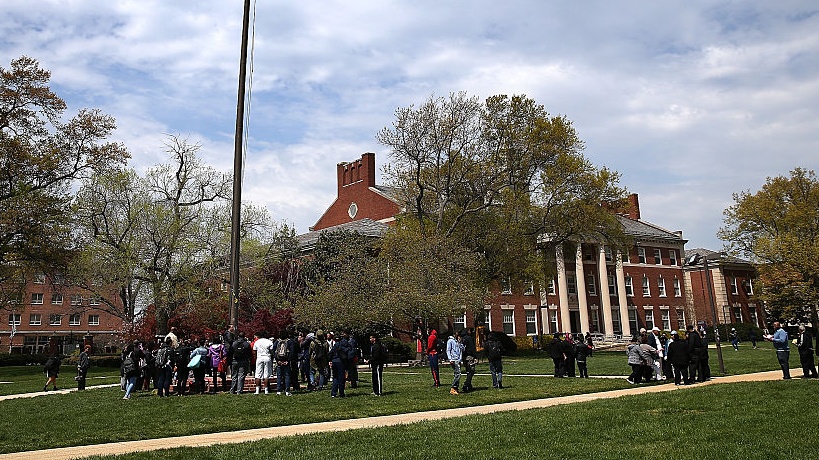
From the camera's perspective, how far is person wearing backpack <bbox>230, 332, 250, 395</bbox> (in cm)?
1872

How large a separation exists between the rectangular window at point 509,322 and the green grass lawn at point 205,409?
3874 cm

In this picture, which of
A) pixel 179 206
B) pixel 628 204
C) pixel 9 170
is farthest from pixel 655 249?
pixel 9 170

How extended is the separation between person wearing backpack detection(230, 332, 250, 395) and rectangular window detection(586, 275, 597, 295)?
2109 inches

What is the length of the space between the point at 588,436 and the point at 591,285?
60.3 m

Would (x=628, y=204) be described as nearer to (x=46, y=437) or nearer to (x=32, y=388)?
(x=32, y=388)

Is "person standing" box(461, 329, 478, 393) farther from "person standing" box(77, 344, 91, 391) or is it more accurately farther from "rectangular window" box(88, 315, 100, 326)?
"rectangular window" box(88, 315, 100, 326)

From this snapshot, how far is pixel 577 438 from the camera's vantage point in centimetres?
999

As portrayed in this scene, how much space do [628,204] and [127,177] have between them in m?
34.4

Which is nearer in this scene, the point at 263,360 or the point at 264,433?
the point at 264,433

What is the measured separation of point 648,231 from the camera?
7438 cm

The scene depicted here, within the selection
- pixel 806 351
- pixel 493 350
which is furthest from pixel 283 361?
pixel 806 351

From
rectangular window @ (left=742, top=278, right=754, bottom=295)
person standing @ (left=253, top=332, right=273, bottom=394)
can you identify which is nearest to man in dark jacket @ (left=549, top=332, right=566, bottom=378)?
person standing @ (left=253, top=332, right=273, bottom=394)

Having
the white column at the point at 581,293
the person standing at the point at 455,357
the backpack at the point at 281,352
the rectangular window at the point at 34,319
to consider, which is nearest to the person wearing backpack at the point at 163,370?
the backpack at the point at 281,352

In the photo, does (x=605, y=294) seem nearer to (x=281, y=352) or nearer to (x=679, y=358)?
(x=679, y=358)
